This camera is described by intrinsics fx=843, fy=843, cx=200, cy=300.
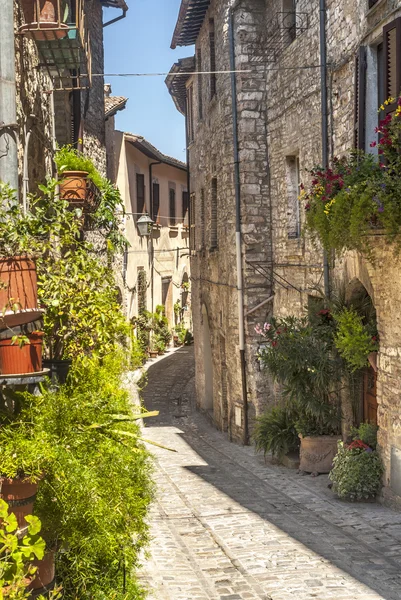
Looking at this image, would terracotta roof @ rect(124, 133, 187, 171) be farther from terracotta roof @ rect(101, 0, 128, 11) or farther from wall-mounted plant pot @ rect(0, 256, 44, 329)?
wall-mounted plant pot @ rect(0, 256, 44, 329)

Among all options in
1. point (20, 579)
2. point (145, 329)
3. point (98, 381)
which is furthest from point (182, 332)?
point (20, 579)

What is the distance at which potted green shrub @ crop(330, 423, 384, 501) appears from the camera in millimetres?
9461

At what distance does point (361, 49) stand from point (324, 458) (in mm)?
5254

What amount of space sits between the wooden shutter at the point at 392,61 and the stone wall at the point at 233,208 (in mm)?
6224

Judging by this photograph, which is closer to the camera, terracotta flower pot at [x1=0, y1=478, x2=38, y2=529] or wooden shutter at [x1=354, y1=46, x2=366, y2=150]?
terracotta flower pot at [x1=0, y1=478, x2=38, y2=529]

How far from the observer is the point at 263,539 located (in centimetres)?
792

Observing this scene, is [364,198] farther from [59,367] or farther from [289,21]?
[289,21]

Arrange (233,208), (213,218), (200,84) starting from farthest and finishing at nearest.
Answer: (200,84) → (213,218) → (233,208)

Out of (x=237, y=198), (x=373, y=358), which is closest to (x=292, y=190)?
(x=237, y=198)

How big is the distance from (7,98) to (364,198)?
4.06 m

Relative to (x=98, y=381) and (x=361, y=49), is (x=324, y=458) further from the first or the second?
(x=98, y=381)

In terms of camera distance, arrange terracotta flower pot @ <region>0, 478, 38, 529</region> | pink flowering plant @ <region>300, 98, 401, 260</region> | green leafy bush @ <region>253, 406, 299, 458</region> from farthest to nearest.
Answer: green leafy bush @ <region>253, 406, 299, 458</region> < pink flowering plant @ <region>300, 98, 401, 260</region> < terracotta flower pot @ <region>0, 478, 38, 529</region>

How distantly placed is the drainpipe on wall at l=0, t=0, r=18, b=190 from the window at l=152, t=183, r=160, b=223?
2302 cm

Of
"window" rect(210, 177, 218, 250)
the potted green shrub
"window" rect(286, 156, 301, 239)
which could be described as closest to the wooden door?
the potted green shrub
